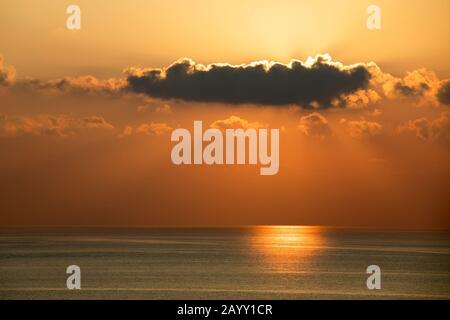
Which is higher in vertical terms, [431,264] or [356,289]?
[431,264]

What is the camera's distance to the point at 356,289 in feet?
110

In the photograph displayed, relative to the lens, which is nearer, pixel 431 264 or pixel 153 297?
pixel 153 297

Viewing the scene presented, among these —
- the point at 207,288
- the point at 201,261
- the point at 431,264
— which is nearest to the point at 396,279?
the point at 207,288

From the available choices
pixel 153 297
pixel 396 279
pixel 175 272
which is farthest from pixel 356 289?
pixel 175 272

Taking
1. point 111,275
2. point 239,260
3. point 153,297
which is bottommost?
point 153,297

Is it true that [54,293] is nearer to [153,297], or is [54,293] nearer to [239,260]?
[153,297]

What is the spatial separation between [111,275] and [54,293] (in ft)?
29.7
